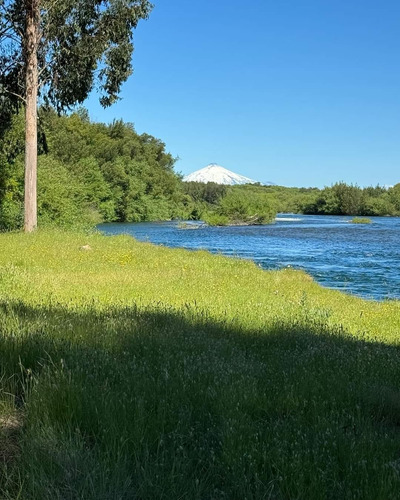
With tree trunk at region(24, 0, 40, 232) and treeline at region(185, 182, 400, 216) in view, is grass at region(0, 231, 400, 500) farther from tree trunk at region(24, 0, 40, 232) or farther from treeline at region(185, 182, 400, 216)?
treeline at region(185, 182, 400, 216)

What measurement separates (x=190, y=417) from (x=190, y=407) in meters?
0.13

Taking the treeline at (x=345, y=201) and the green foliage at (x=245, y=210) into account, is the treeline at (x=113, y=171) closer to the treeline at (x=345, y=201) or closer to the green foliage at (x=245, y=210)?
the treeline at (x=345, y=201)

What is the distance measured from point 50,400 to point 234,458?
1341 millimetres

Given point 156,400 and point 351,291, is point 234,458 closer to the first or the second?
point 156,400

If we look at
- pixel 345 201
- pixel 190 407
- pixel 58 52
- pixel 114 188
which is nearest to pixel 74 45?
pixel 58 52

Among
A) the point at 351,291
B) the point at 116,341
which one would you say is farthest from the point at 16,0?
the point at 116,341

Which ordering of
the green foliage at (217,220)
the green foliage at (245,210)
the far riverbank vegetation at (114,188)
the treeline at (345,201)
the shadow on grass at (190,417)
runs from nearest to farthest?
the shadow on grass at (190,417), the far riverbank vegetation at (114,188), the green foliage at (217,220), the green foliage at (245,210), the treeline at (345,201)

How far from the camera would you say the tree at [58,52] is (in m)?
23.4

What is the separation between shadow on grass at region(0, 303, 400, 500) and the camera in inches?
105

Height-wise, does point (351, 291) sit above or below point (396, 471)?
below

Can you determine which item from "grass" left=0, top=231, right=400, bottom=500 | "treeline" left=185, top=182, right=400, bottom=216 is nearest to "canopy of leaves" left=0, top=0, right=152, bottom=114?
"grass" left=0, top=231, right=400, bottom=500

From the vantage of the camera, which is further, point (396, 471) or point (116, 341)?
point (116, 341)

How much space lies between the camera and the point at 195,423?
11.5ft

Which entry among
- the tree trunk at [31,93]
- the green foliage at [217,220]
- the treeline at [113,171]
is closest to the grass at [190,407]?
the tree trunk at [31,93]
